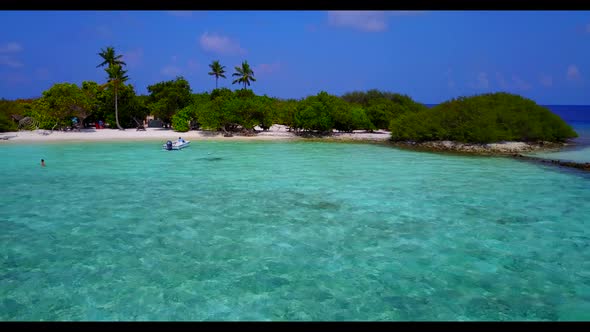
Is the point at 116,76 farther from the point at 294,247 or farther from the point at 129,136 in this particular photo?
the point at 294,247

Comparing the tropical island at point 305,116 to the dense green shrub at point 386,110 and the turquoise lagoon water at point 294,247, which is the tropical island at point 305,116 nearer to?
the dense green shrub at point 386,110

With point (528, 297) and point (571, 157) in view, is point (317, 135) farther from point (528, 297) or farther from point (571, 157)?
point (528, 297)

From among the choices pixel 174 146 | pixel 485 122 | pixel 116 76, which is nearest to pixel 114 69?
pixel 116 76

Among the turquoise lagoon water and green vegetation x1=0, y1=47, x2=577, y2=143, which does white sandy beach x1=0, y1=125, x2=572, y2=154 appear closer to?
green vegetation x1=0, y1=47, x2=577, y2=143

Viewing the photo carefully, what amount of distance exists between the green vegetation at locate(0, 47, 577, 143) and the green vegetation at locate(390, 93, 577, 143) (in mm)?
94

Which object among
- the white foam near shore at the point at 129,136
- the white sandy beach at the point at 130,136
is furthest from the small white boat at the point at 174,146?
the white foam near shore at the point at 129,136

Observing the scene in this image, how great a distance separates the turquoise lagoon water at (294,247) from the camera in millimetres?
9375

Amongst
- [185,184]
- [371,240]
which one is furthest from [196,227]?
[185,184]

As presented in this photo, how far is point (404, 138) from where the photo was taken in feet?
156

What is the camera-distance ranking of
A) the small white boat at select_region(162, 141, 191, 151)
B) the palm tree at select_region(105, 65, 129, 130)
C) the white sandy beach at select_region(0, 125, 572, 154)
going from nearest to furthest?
the small white boat at select_region(162, 141, 191, 151), the white sandy beach at select_region(0, 125, 572, 154), the palm tree at select_region(105, 65, 129, 130)

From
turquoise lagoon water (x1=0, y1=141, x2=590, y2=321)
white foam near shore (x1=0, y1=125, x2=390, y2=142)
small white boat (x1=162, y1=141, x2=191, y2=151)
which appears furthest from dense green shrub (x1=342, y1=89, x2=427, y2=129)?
turquoise lagoon water (x1=0, y1=141, x2=590, y2=321)

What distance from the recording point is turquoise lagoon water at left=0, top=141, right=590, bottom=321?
30.8 feet

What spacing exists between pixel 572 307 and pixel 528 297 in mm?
898

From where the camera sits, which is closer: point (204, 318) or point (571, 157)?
point (204, 318)
